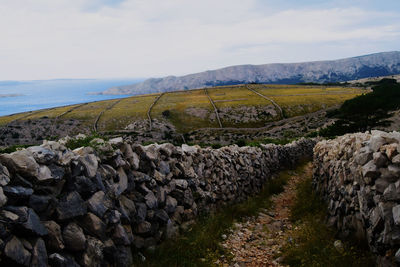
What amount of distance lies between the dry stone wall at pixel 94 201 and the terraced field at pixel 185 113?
291 ft

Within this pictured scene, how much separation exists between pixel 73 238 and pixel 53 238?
36 centimetres

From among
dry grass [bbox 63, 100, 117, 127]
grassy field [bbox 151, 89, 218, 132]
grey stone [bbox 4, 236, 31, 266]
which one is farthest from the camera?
dry grass [bbox 63, 100, 117, 127]

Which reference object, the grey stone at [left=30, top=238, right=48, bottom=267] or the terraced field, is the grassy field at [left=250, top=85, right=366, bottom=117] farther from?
the grey stone at [left=30, top=238, right=48, bottom=267]

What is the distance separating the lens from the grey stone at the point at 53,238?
474 centimetres

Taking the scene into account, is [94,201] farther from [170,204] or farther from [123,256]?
[170,204]

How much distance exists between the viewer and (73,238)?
198 inches

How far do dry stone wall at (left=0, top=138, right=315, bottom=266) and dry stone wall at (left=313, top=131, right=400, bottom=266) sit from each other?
4.42m

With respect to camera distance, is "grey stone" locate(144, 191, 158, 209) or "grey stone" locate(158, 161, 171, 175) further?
Answer: "grey stone" locate(158, 161, 171, 175)

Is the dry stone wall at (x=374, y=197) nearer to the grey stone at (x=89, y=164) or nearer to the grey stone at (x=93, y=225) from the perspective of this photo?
the grey stone at (x=93, y=225)

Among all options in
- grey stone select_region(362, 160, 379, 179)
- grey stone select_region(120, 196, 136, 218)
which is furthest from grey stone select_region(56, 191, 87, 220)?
grey stone select_region(362, 160, 379, 179)

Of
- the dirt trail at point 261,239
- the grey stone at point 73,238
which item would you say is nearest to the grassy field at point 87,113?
the dirt trail at point 261,239

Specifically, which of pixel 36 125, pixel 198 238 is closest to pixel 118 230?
pixel 198 238

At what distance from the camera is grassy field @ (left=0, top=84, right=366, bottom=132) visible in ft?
343

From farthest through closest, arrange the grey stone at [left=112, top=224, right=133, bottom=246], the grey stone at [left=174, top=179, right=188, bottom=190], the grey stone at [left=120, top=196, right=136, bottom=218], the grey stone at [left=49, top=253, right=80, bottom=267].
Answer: the grey stone at [left=174, top=179, right=188, bottom=190]
the grey stone at [left=120, top=196, right=136, bottom=218]
the grey stone at [left=112, top=224, right=133, bottom=246]
the grey stone at [left=49, top=253, right=80, bottom=267]
